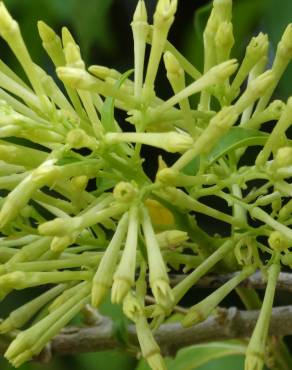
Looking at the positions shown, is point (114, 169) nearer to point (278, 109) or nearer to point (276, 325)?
point (278, 109)

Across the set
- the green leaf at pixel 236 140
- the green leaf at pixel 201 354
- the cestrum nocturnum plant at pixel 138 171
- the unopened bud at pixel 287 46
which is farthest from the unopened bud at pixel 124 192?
the green leaf at pixel 201 354

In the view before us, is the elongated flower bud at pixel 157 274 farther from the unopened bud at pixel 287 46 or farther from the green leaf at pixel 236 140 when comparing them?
the unopened bud at pixel 287 46

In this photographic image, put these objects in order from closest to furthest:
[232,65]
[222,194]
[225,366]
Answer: [232,65], [222,194], [225,366]

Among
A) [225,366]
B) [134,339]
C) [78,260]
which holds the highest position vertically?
[78,260]

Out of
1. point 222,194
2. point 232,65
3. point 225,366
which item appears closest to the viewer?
point 232,65

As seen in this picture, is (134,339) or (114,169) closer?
(114,169)

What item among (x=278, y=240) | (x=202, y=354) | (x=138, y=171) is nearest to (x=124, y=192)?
(x=138, y=171)

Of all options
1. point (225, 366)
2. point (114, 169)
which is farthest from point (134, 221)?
point (225, 366)
